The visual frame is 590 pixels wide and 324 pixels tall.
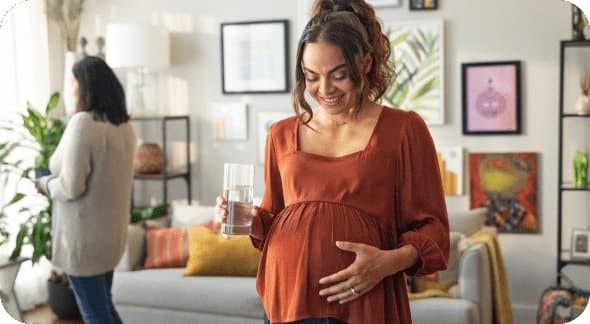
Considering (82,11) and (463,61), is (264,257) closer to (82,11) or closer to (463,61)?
(463,61)

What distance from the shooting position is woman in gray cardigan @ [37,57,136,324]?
2.68 metres

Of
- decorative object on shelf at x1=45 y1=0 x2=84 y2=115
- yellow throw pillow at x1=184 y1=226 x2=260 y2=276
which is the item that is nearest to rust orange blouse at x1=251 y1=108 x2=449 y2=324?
yellow throw pillow at x1=184 y1=226 x2=260 y2=276

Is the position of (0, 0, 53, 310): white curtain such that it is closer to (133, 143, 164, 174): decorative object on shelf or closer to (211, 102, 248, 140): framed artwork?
(133, 143, 164, 174): decorative object on shelf

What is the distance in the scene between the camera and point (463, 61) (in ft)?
13.5

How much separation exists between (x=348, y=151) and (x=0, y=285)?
120 inches

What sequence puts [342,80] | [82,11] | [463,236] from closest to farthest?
[342,80] → [463,236] → [82,11]

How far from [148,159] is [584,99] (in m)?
2.54

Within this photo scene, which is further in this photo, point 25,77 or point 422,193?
point 25,77

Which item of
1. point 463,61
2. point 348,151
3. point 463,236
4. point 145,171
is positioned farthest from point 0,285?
point 348,151

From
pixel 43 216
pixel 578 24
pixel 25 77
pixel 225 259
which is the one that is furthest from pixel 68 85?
pixel 578 24

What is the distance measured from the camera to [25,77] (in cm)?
457

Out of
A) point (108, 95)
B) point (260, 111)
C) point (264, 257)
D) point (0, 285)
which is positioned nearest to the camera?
point (264, 257)

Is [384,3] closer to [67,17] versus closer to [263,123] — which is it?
[263,123]

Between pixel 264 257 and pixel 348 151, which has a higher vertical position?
pixel 348 151
